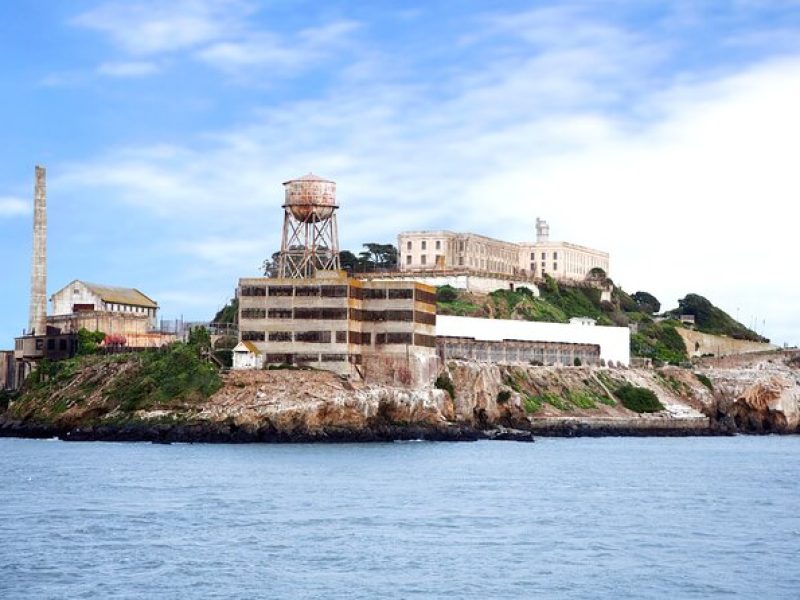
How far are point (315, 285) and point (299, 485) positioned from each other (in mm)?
42396

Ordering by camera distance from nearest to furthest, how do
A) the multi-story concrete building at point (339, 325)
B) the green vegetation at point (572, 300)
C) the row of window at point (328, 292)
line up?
the multi-story concrete building at point (339, 325) → the row of window at point (328, 292) → the green vegetation at point (572, 300)

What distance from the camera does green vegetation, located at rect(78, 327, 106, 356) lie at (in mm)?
134875

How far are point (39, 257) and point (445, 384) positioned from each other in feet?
145

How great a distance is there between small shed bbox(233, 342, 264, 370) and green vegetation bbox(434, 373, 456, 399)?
49.6 ft

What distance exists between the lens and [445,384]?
4879 inches

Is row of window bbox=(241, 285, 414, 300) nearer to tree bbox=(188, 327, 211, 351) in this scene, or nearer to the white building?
tree bbox=(188, 327, 211, 351)

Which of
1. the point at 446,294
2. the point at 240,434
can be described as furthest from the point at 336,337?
the point at 446,294

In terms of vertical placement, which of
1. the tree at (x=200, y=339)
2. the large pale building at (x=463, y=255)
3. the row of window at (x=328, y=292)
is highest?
the large pale building at (x=463, y=255)

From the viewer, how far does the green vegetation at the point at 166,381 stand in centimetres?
11281

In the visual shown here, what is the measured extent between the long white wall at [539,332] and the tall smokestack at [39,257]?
37.5 m

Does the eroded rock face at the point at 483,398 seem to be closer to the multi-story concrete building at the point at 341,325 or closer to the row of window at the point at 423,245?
the multi-story concrete building at the point at 341,325

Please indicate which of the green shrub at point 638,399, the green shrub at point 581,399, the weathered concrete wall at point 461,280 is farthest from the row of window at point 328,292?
the weathered concrete wall at point 461,280

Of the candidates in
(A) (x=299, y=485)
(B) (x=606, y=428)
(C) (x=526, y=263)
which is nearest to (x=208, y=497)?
(A) (x=299, y=485)

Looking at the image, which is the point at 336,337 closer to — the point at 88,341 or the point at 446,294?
the point at 88,341
